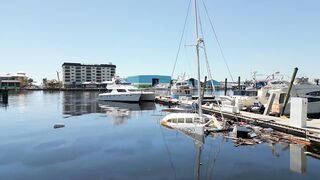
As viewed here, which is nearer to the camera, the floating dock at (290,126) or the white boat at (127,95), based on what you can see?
the floating dock at (290,126)

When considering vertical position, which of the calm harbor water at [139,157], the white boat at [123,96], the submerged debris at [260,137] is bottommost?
the calm harbor water at [139,157]

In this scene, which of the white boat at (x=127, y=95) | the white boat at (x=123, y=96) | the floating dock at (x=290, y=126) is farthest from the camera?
the white boat at (x=127, y=95)

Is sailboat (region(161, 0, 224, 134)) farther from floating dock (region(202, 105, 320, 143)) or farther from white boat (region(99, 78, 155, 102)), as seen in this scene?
white boat (region(99, 78, 155, 102))

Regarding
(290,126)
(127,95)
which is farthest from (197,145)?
(127,95)

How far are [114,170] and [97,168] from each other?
5.15ft

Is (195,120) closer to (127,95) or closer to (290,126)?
(290,126)

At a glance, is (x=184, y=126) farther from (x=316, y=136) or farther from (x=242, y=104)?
(x=242, y=104)

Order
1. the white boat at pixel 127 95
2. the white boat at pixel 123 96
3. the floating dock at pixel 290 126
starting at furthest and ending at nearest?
the white boat at pixel 127 95
the white boat at pixel 123 96
the floating dock at pixel 290 126

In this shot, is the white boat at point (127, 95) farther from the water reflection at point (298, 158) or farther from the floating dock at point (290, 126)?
the water reflection at point (298, 158)

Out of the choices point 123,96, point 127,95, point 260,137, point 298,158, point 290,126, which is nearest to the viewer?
point 298,158

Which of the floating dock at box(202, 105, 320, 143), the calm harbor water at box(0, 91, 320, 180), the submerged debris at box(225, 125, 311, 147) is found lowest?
the calm harbor water at box(0, 91, 320, 180)

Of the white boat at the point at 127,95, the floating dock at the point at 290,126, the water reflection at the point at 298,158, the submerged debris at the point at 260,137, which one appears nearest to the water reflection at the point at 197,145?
the submerged debris at the point at 260,137

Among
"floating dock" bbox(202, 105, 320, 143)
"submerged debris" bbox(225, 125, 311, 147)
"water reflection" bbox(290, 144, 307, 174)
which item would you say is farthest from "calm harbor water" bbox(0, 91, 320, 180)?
"floating dock" bbox(202, 105, 320, 143)

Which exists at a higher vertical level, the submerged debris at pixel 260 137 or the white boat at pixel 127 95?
the white boat at pixel 127 95
